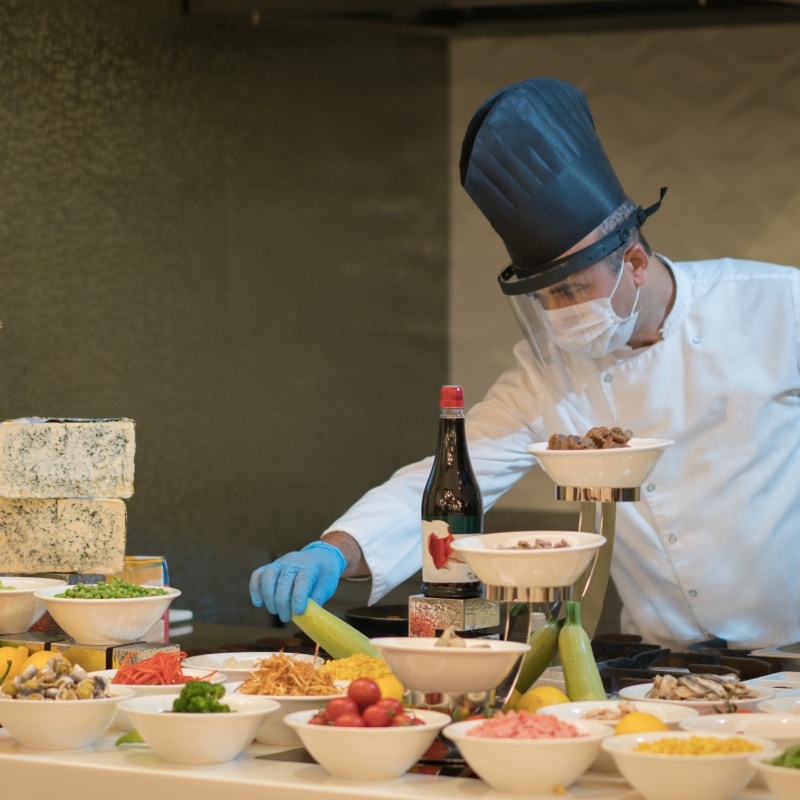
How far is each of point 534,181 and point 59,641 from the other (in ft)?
4.10

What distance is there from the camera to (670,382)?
2580 mm

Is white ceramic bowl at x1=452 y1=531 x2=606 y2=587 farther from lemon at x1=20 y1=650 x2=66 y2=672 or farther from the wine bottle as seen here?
lemon at x1=20 y1=650 x2=66 y2=672

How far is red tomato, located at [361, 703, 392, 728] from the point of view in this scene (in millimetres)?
1321

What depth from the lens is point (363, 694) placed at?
4.47 feet

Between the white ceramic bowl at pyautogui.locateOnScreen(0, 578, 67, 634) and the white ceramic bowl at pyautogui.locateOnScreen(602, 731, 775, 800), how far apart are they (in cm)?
117

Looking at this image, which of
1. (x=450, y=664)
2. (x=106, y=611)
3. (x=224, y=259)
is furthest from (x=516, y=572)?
(x=224, y=259)

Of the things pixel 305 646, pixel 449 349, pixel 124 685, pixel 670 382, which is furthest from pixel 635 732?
pixel 449 349

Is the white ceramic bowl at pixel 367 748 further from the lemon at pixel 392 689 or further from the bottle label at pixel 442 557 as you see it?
the bottle label at pixel 442 557

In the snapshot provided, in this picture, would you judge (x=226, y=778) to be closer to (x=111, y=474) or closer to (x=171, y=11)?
(x=111, y=474)

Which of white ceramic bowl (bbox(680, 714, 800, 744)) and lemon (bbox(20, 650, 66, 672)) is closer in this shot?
white ceramic bowl (bbox(680, 714, 800, 744))

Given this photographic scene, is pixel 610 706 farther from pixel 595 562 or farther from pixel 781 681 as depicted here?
pixel 781 681

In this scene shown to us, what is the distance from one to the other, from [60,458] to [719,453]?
1.48 m

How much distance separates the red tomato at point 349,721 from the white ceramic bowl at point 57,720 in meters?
0.34

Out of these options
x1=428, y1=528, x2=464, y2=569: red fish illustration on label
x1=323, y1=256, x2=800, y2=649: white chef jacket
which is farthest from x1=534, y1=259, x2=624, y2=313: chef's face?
x1=428, y1=528, x2=464, y2=569: red fish illustration on label
